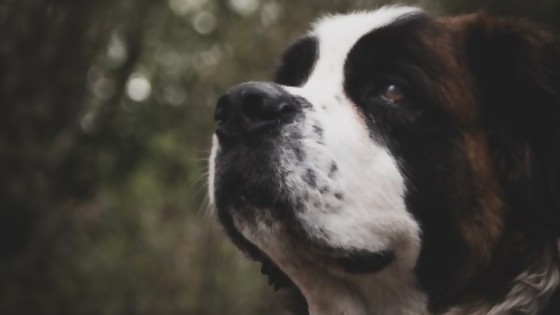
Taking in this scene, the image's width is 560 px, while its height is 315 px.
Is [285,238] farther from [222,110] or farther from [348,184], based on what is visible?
[222,110]

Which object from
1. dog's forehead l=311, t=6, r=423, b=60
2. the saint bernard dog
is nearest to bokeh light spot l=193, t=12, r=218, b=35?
dog's forehead l=311, t=6, r=423, b=60

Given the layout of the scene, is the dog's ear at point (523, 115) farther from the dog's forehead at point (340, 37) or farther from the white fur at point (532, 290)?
the dog's forehead at point (340, 37)

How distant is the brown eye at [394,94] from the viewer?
3395mm

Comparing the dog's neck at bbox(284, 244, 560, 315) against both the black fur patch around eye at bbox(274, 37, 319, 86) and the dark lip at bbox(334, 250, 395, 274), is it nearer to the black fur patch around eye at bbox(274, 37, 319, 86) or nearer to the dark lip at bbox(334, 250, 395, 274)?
the dark lip at bbox(334, 250, 395, 274)

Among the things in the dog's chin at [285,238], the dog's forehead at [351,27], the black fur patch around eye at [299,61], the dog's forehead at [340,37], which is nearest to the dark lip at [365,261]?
the dog's chin at [285,238]

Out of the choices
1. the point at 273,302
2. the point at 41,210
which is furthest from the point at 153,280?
the point at 273,302

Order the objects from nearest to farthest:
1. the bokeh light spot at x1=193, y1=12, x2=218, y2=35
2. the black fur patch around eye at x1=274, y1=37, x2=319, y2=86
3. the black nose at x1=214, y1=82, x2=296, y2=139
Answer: the black nose at x1=214, y1=82, x2=296, y2=139, the black fur patch around eye at x1=274, y1=37, x2=319, y2=86, the bokeh light spot at x1=193, y1=12, x2=218, y2=35

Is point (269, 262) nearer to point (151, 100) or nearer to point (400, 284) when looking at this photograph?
point (400, 284)

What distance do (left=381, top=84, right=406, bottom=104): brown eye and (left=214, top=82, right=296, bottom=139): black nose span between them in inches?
16.0

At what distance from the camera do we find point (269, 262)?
350 centimetres

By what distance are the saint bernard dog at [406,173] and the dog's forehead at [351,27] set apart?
0.6 inches

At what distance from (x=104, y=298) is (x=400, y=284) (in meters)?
10.3

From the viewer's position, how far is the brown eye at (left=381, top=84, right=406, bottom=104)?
339 cm

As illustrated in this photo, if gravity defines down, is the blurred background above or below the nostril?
below
